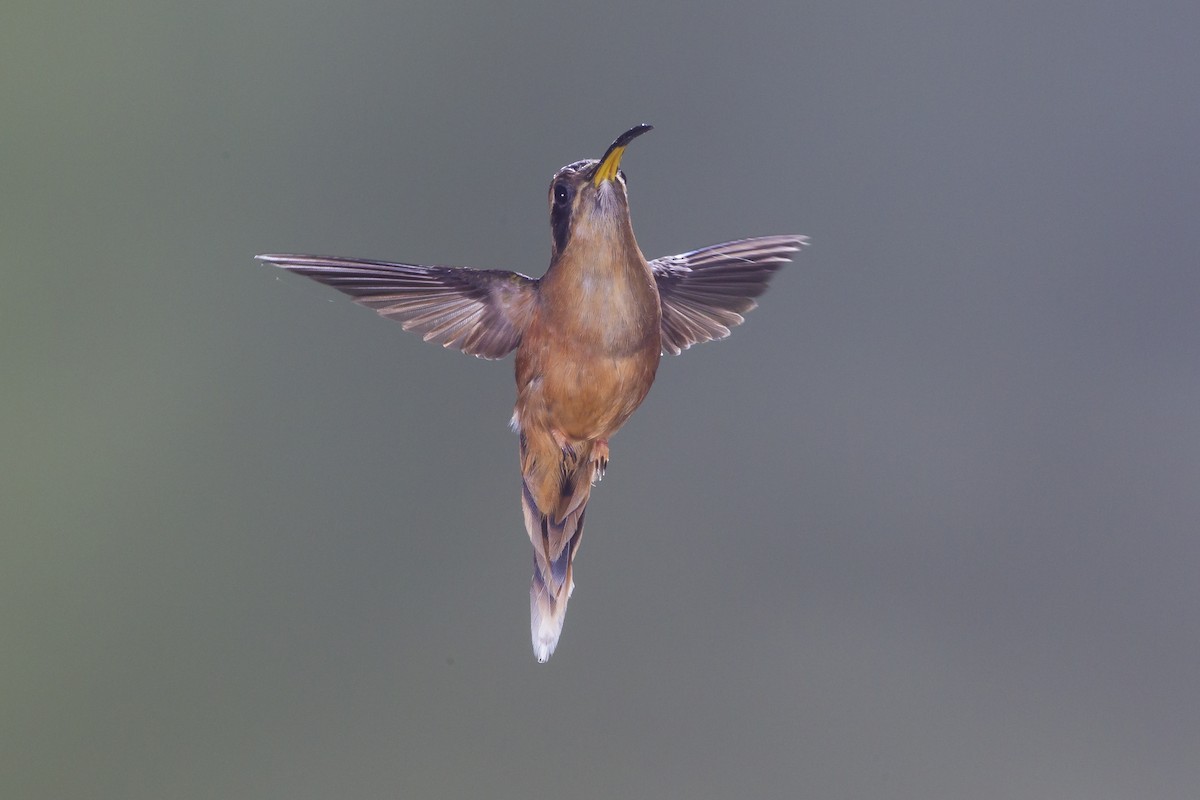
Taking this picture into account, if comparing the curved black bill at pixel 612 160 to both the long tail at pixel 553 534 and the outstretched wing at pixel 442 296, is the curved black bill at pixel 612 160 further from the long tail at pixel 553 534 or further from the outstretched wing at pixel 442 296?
the long tail at pixel 553 534

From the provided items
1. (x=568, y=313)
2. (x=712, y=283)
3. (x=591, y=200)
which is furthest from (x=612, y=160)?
(x=712, y=283)

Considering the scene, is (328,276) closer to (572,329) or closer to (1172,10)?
(572,329)

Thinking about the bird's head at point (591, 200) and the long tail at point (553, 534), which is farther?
the long tail at point (553, 534)

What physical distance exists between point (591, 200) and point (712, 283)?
24cm

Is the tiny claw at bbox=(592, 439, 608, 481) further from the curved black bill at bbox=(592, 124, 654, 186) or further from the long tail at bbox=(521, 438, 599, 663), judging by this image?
the curved black bill at bbox=(592, 124, 654, 186)

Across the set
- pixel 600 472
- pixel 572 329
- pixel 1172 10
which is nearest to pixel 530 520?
pixel 600 472

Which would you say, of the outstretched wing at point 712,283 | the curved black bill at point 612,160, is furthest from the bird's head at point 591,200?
the outstretched wing at point 712,283

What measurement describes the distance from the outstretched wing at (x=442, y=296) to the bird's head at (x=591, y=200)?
9cm

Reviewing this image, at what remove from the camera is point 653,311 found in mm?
826

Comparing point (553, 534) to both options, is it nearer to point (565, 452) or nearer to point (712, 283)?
point (565, 452)

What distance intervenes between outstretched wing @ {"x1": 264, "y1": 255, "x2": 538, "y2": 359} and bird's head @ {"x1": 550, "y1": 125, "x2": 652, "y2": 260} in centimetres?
9

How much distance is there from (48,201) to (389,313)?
697 millimetres

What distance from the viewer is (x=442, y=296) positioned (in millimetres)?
863

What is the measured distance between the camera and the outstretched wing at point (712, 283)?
3.11ft
